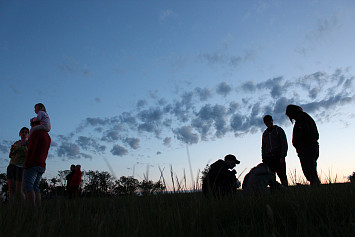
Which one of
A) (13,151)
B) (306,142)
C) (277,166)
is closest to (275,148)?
(277,166)

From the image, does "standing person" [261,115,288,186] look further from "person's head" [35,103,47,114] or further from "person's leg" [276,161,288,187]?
"person's head" [35,103,47,114]

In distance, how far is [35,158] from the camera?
470 cm

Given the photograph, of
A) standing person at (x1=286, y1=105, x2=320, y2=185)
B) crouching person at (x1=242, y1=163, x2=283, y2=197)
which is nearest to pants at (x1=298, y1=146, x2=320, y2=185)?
standing person at (x1=286, y1=105, x2=320, y2=185)

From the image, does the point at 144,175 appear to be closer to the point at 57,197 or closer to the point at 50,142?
the point at 57,197

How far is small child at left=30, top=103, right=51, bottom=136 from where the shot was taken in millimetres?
4836

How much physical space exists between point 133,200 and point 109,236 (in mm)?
883

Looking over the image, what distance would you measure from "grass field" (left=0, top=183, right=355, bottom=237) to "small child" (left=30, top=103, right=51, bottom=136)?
1.70 metres

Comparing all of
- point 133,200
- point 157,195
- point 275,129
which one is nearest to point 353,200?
point 157,195

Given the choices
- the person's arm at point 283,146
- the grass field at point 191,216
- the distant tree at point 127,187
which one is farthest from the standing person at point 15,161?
the person's arm at point 283,146

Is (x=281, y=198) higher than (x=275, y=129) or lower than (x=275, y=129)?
lower

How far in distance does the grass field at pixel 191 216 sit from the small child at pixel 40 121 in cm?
170

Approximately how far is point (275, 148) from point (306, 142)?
33.5 inches

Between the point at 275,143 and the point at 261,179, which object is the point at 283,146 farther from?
the point at 261,179

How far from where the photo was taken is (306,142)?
5359 millimetres
